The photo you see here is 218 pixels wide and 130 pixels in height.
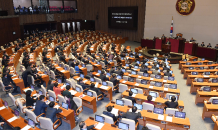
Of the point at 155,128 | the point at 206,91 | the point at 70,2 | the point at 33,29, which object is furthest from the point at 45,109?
the point at 70,2

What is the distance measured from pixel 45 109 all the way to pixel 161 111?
4819mm

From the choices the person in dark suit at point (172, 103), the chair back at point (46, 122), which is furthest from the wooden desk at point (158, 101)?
the chair back at point (46, 122)

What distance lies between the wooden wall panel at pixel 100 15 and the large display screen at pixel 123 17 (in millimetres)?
769

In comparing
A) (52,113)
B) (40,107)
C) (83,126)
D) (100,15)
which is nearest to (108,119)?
(83,126)

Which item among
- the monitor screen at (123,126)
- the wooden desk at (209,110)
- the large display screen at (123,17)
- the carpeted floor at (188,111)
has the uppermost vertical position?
the large display screen at (123,17)

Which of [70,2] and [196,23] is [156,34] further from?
[70,2]

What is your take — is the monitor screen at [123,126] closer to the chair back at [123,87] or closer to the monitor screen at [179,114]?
the monitor screen at [179,114]

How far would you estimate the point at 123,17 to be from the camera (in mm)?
27562

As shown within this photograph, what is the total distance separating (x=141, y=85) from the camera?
992 centimetres

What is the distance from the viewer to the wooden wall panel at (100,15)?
85.3 ft

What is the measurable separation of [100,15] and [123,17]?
6.45 m

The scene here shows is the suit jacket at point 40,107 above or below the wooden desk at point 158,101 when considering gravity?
above

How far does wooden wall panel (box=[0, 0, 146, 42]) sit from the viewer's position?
26.0 meters

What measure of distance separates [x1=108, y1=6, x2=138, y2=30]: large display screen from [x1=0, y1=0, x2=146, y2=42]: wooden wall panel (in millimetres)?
769
